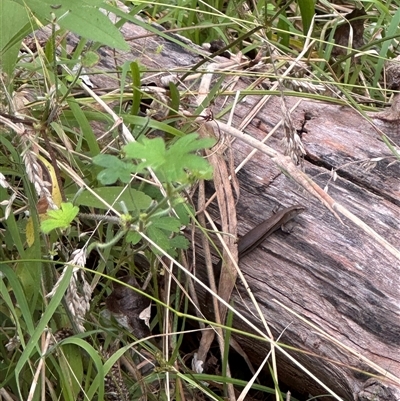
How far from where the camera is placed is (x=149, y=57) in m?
2.61

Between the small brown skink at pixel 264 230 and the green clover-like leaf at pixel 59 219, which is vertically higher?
the green clover-like leaf at pixel 59 219

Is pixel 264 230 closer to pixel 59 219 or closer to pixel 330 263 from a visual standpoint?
pixel 330 263

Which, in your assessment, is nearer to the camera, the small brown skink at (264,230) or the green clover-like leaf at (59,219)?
the green clover-like leaf at (59,219)

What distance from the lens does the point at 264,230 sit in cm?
201

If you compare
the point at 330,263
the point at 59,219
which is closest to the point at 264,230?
the point at 330,263

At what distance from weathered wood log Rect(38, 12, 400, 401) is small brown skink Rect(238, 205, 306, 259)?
31 millimetres

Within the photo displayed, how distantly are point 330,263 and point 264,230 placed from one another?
0.75 feet

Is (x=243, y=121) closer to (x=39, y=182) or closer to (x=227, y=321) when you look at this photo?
(x=227, y=321)

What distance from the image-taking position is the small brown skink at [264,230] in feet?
6.57

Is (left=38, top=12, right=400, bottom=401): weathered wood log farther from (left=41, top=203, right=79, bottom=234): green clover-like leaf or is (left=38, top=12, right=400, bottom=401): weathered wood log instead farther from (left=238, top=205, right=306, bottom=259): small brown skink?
(left=41, top=203, right=79, bottom=234): green clover-like leaf

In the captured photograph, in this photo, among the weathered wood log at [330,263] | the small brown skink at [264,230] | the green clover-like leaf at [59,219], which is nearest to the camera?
the green clover-like leaf at [59,219]

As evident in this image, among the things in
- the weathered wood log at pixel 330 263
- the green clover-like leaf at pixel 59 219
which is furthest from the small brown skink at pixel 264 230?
the green clover-like leaf at pixel 59 219

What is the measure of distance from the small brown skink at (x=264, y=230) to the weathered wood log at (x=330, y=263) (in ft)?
0.10

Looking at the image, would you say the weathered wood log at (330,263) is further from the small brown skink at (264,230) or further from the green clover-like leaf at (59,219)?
the green clover-like leaf at (59,219)
